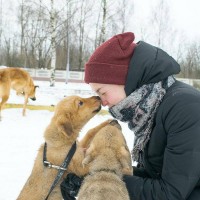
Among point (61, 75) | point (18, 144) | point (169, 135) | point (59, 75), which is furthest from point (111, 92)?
point (61, 75)

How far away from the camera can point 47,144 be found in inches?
150

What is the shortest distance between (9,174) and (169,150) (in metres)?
3.65

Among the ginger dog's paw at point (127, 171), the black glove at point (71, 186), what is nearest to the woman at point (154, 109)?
the ginger dog's paw at point (127, 171)

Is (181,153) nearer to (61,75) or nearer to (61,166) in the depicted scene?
(61,166)

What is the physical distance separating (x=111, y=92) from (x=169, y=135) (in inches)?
21.1

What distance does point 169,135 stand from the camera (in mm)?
2303

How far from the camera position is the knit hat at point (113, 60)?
247 centimetres

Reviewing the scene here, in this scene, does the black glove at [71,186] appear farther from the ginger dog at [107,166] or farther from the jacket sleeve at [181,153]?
the jacket sleeve at [181,153]

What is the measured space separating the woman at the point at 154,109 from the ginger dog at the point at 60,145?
Result: 801 millimetres

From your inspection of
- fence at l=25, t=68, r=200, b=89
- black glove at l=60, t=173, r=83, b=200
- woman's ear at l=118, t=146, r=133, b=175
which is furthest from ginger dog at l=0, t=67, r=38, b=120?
fence at l=25, t=68, r=200, b=89

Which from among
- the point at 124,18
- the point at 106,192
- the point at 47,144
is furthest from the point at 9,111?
the point at 124,18

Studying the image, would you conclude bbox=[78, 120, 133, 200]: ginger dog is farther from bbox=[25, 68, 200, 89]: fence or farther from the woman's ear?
bbox=[25, 68, 200, 89]: fence

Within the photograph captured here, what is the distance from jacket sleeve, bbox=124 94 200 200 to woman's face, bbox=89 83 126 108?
15.0 inches

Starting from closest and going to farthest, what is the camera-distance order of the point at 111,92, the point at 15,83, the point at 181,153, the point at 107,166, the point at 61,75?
the point at 181,153, the point at 111,92, the point at 107,166, the point at 15,83, the point at 61,75
